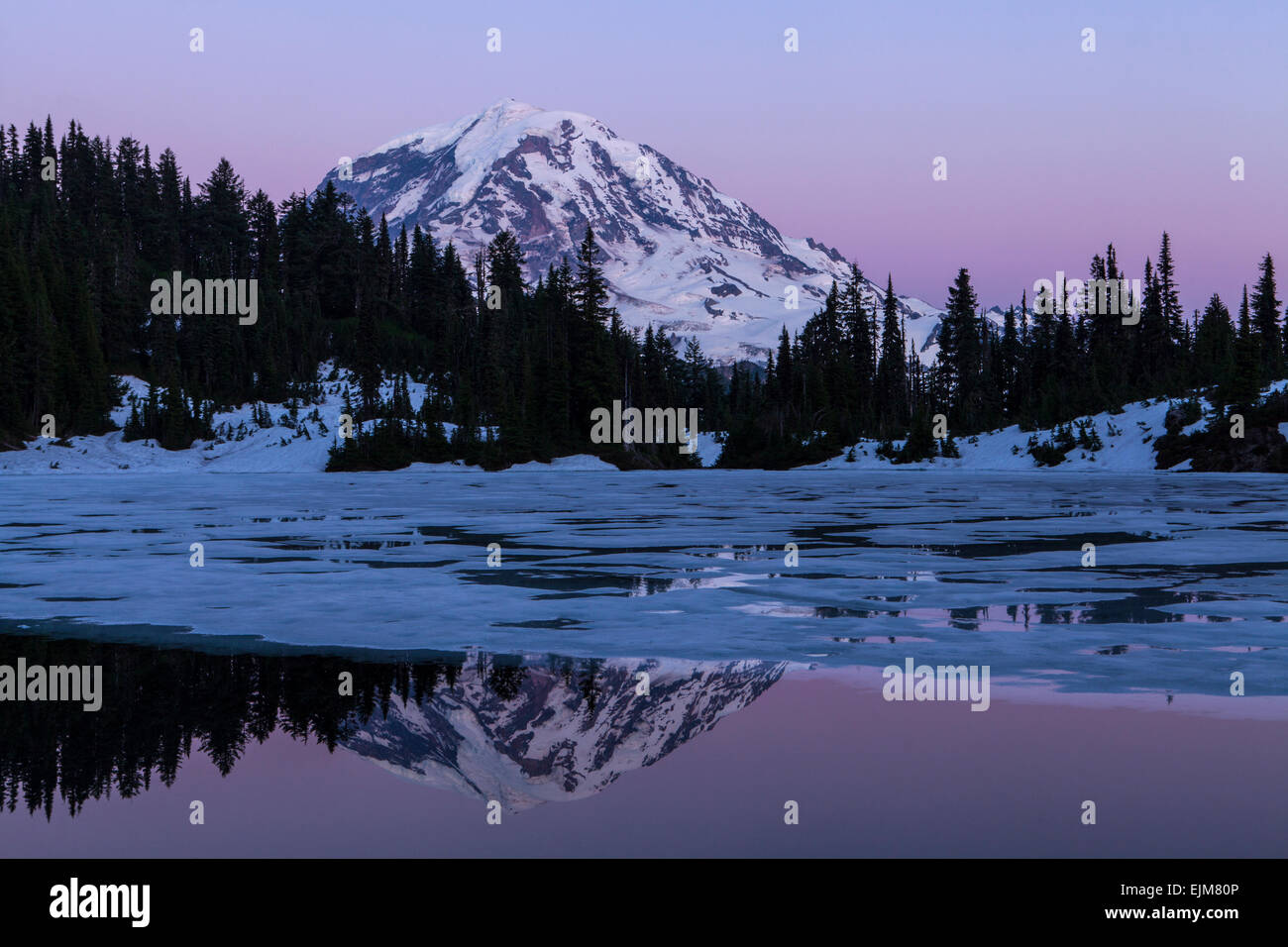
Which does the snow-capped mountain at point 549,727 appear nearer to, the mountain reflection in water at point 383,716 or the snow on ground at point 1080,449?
the mountain reflection in water at point 383,716

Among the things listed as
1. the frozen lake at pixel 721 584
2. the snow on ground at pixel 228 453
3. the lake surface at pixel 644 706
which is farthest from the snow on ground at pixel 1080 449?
the lake surface at pixel 644 706

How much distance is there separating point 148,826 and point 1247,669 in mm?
8366

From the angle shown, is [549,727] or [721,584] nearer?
[549,727]

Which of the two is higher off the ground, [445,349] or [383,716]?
[445,349]

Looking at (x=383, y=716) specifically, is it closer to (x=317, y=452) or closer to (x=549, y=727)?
(x=549, y=727)

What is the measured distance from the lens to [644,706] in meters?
8.25

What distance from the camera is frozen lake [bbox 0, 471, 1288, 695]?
10.7 meters

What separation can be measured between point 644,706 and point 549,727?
0.81 meters

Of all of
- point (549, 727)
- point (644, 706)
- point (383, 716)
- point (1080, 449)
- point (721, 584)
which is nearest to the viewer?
point (549, 727)

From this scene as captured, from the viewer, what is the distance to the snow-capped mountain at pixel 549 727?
266 inches

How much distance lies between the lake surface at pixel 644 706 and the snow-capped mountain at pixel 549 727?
0.10 feet

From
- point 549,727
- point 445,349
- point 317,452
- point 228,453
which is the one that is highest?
point 445,349

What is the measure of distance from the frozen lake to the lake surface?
9cm

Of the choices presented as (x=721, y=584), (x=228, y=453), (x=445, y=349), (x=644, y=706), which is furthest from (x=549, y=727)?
(x=445, y=349)
